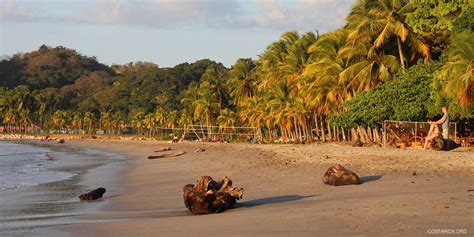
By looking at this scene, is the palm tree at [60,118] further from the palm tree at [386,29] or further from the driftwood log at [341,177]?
the driftwood log at [341,177]

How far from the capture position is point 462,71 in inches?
912

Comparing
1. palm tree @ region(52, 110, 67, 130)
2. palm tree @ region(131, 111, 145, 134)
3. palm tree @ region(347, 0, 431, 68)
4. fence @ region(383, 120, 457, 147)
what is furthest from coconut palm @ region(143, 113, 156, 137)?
fence @ region(383, 120, 457, 147)

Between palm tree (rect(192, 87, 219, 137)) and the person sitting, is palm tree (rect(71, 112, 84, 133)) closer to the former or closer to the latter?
palm tree (rect(192, 87, 219, 137))

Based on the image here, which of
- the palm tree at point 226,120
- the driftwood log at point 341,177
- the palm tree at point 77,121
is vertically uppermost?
the palm tree at point 77,121

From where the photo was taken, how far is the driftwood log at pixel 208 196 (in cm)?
991

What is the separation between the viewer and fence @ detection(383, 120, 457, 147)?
2564 cm

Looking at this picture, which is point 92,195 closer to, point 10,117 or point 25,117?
point 25,117

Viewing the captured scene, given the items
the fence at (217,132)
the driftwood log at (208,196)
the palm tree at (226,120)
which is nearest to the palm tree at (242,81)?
the palm tree at (226,120)

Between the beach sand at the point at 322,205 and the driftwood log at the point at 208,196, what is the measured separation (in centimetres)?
26

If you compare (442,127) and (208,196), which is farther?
(442,127)

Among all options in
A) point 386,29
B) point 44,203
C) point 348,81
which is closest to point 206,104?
point 348,81

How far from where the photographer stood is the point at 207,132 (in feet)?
255

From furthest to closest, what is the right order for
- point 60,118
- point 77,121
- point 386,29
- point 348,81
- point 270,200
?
point 60,118, point 77,121, point 348,81, point 386,29, point 270,200

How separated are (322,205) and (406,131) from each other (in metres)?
18.7
